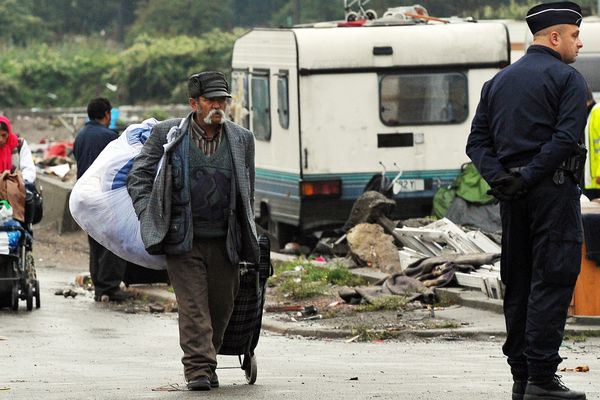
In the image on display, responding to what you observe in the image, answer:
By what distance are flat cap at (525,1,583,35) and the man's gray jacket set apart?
2018mm

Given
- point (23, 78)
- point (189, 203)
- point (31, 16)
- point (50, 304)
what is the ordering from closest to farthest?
point (189, 203) → point (50, 304) → point (23, 78) → point (31, 16)

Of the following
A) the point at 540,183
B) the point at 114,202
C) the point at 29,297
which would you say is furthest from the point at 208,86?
the point at 29,297

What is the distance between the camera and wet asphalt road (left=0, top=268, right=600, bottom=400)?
882cm

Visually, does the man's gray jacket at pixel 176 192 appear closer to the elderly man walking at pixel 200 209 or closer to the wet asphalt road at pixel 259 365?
the elderly man walking at pixel 200 209

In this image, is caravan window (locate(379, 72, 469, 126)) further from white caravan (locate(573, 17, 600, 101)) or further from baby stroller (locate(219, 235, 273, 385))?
baby stroller (locate(219, 235, 273, 385))

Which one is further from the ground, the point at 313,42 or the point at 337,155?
the point at 313,42

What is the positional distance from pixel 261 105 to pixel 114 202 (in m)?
11.2

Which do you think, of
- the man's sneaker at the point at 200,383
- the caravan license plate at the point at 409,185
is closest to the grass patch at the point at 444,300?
the caravan license plate at the point at 409,185

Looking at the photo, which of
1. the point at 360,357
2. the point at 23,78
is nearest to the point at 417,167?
the point at 360,357

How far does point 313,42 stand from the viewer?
18.9m

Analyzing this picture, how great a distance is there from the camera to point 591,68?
1939cm

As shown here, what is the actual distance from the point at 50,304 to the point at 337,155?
16.1 feet

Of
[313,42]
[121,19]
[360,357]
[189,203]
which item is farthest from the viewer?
[121,19]

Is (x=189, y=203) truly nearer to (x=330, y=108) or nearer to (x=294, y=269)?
(x=294, y=269)
